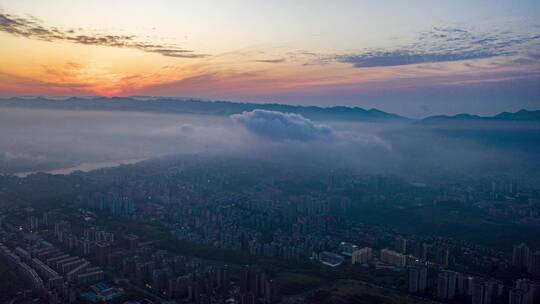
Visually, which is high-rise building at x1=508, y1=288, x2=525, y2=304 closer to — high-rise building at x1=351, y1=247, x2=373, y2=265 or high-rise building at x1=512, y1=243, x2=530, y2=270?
high-rise building at x1=512, y1=243, x2=530, y2=270

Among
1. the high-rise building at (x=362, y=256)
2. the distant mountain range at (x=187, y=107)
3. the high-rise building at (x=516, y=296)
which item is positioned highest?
the distant mountain range at (x=187, y=107)

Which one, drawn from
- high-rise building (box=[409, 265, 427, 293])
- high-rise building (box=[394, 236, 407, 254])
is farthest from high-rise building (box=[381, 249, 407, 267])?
high-rise building (box=[409, 265, 427, 293])

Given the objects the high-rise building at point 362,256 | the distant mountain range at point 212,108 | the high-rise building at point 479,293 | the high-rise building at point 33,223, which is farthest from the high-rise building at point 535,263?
the distant mountain range at point 212,108

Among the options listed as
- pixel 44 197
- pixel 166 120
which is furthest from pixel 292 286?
pixel 166 120

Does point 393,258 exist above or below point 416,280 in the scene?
below

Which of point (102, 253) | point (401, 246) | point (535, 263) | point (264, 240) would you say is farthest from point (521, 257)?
point (102, 253)

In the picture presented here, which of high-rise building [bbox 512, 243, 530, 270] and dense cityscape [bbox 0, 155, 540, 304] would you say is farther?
high-rise building [bbox 512, 243, 530, 270]

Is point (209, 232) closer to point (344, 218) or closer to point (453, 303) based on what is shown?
point (344, 218)

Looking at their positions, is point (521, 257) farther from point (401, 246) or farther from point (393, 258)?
point (393, 258)

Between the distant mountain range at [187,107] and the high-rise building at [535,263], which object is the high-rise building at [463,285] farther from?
the distant mountain range at [187,107]
